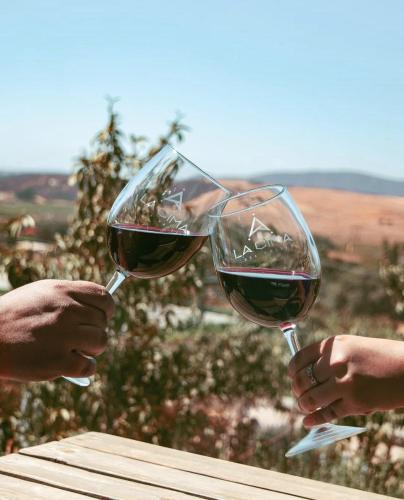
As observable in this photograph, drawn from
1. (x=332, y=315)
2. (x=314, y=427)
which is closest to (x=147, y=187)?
(x=314, y=427)

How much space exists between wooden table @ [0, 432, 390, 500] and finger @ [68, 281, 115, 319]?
0.34 metres

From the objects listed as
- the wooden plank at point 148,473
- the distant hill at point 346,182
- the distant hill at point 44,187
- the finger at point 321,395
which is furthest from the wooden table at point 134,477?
the distant hill at point 346,182

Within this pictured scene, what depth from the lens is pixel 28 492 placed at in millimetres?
1418

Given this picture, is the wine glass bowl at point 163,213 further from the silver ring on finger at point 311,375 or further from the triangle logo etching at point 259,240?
the silver ring on finger at point 311,375

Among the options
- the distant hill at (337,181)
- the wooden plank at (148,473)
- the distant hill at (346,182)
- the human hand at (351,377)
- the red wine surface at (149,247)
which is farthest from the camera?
the distant hill at (346,182)

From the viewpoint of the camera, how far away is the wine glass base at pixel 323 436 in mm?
1304

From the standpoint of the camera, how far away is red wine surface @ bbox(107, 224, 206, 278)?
135 centimetres

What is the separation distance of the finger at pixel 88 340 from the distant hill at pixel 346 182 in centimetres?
780

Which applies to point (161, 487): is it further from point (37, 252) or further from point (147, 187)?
point (37, 252)

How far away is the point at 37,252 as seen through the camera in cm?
340

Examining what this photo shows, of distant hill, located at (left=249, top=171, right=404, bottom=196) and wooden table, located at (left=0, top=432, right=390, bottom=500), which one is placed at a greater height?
wooden table, located at (left=0, top=432, right=390, bottom=500)

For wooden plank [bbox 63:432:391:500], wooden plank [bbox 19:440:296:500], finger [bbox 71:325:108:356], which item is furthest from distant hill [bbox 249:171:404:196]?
finger [bbox 71:325:108:356]

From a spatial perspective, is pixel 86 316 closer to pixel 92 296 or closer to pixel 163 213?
pixel 92 296

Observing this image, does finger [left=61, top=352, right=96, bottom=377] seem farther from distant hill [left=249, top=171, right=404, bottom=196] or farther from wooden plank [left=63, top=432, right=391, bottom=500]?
distant hill [left=249, top=171, right=404, bottom=196]
